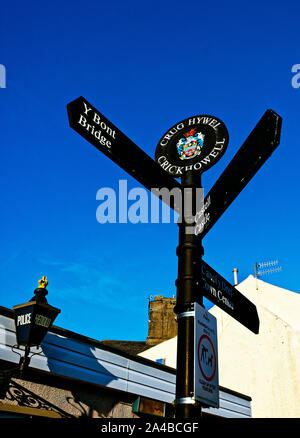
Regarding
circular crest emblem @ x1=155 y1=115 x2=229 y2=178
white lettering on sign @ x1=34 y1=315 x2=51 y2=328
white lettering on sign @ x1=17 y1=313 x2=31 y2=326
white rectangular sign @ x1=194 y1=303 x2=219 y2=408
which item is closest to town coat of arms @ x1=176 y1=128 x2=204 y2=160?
circular crest emblem @ x1=155 y1=115 x2=229 y2=178

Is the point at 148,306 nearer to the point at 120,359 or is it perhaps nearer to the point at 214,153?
the point at 120,359

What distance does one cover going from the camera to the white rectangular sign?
2900mm

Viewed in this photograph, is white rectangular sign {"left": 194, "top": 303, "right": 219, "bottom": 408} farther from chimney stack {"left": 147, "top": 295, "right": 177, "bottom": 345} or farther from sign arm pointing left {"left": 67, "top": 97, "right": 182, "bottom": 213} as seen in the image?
chimney stack {"left": 147, "top": 295, "right": 177, "bottom": 345}

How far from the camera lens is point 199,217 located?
379 centimetres

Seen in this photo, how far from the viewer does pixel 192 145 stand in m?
4.23

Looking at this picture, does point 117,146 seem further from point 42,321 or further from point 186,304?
point 42,321

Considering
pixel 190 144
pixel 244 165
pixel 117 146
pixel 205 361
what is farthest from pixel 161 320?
pixel 205 361

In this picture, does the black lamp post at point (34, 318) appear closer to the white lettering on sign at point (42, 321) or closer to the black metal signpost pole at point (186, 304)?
the white lettering on sign at point (42, 321)

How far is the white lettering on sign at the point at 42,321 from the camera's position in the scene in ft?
20.6

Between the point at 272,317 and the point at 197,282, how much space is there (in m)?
16.8

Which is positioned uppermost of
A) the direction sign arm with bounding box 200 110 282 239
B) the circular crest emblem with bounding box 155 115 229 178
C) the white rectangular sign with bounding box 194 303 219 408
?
the circular crest emblem with bounding box 155 115 229 178

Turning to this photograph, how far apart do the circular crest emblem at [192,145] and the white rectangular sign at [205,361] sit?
1522 mm

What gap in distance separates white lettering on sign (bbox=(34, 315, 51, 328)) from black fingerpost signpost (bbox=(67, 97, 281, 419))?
11.2ft
